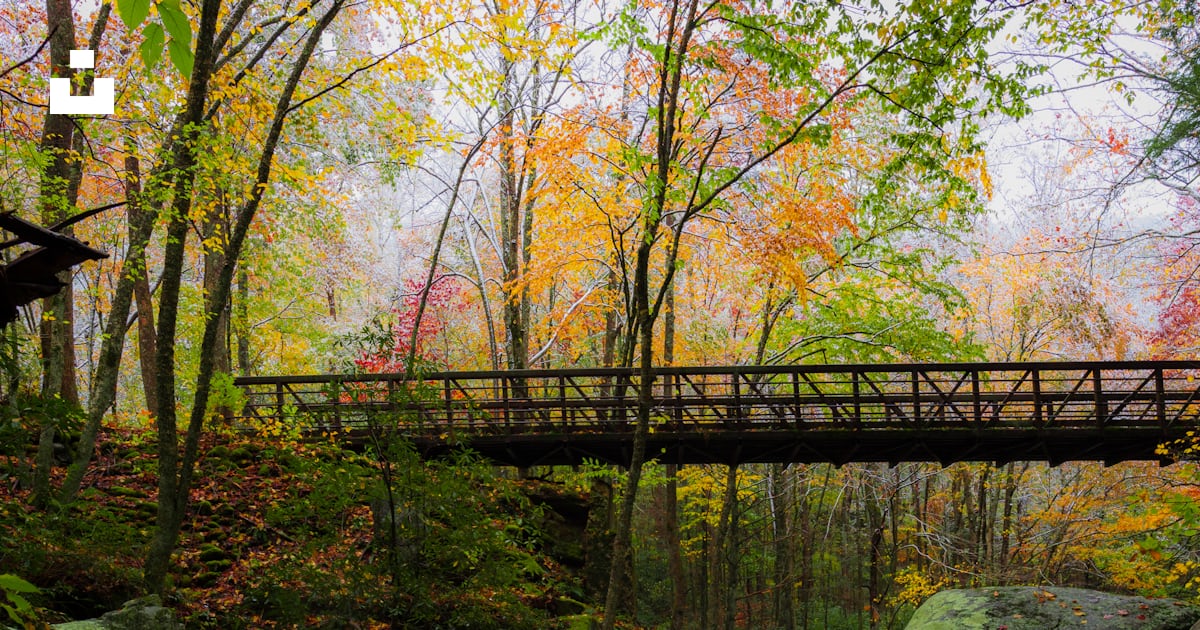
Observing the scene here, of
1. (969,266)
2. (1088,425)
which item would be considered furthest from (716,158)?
(969,266)

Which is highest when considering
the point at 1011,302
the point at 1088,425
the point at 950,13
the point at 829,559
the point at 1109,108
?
the point at 1109,108

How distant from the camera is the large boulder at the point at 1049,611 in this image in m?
6.97

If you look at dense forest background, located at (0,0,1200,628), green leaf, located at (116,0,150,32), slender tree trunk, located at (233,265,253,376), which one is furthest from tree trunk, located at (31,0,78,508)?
green leaf, located at (116,0,150,32)

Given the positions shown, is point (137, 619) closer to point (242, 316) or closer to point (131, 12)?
point (131, 12)

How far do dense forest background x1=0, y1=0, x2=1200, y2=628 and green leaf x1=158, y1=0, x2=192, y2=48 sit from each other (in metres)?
0.01

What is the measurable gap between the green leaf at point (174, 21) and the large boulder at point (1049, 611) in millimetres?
8489

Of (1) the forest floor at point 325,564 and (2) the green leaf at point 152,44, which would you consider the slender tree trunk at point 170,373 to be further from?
(2) the green leaf at point 152,44

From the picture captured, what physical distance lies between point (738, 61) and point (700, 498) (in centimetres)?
975

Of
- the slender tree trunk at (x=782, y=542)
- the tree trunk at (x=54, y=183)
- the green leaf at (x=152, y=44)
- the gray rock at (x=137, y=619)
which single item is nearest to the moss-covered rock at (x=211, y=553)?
the tree trunk at (x=54, y=183)

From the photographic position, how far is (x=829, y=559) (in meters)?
23.2

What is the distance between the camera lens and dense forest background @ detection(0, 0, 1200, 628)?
6188 millimetres

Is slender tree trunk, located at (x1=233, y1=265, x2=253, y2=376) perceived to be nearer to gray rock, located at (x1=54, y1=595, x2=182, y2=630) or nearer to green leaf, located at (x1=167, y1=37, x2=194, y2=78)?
gray rock, located at (x1=54, y1=595, x2=182, y2=630)

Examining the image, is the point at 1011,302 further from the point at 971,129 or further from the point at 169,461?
the point at 169,461

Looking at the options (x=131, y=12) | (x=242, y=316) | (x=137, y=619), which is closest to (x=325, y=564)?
(x=137, y=619)
